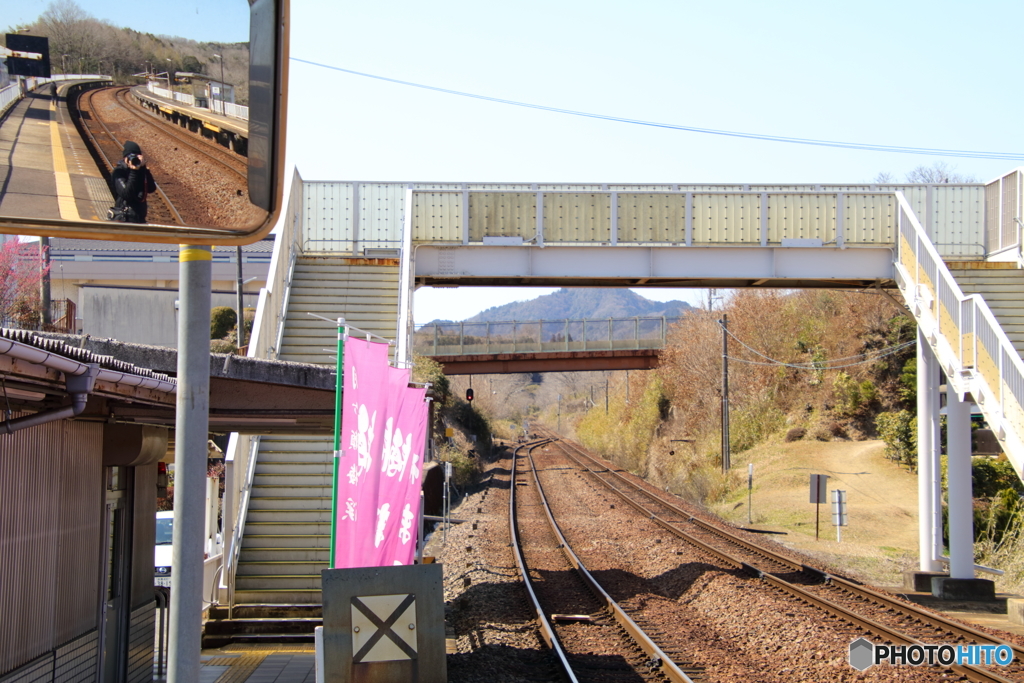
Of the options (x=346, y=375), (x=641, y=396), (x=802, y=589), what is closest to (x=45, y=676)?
(x=346, y=375)

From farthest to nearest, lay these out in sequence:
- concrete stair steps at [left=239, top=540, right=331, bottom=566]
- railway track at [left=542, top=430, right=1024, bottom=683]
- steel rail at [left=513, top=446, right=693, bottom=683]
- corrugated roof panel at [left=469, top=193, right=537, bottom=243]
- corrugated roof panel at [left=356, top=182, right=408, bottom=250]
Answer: corrugated roof panel at [left=356, top=182, right=408, bottom=250] < corrugated roof panel at [left=469, top=193, right=537, bottom=243] < concrete stair steps at [left=239, top=540, right=331, bottom=566] < railway track at [left=542, top=430, right=1024, bottom=683] < steel rail at [left=513, top=446, right=693, bottom=683]

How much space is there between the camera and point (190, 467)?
11.7ft

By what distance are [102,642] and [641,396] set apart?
47494mm

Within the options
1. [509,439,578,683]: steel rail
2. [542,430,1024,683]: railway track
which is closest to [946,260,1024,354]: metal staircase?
[542,430,1024,683]: railway track

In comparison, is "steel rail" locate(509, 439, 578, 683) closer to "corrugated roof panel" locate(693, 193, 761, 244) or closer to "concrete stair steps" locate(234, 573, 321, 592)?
"concrete stair steps" locate(234, 573, 321, 592)

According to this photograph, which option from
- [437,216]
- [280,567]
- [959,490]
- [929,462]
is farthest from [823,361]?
[280,567]

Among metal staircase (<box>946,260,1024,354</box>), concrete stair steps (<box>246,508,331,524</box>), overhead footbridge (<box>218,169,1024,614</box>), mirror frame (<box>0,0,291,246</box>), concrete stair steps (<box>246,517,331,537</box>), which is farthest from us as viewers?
metal staircase (<box>946,260,1024,354</box>)

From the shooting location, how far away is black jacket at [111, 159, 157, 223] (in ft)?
Answer: 9.26

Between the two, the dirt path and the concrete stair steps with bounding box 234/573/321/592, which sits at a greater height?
the concrete stair steps with bounding box 234/573/321/592

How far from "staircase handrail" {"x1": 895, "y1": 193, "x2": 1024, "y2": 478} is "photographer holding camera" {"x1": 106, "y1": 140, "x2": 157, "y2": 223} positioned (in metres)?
13.2

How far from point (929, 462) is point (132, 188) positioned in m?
16.6

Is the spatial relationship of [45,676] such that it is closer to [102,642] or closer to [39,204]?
[102,642]

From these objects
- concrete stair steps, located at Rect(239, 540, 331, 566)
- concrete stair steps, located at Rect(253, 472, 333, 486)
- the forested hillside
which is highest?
the forested hillside

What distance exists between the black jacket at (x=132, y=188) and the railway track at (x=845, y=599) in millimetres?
9339
